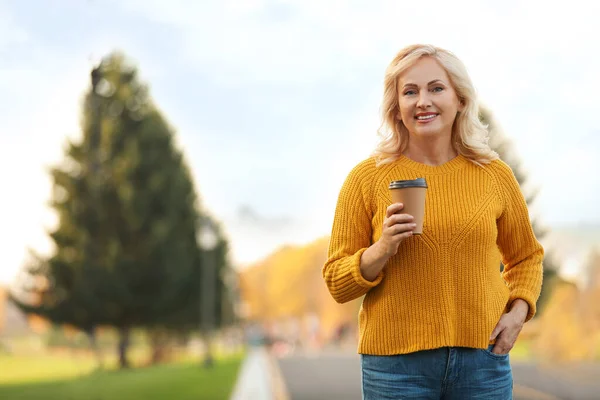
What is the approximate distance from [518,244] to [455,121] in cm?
45

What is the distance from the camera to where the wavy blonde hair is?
273 centimetres

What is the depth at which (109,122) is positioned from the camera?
30422 mm

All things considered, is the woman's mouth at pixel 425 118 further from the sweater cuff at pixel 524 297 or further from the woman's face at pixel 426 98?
the sweater cuff at pixel 524 297

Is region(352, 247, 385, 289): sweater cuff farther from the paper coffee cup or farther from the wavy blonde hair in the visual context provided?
the wavy blonde hair

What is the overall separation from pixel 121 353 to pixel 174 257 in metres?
5.36

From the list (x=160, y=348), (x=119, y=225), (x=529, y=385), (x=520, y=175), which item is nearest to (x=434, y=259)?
(x=520, y=175)

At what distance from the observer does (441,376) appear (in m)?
2.63

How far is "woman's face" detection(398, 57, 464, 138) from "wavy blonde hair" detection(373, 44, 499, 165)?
0.02 meters

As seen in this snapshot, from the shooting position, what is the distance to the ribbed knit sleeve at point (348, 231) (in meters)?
2.71

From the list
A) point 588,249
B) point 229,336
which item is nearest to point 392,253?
point 588,249

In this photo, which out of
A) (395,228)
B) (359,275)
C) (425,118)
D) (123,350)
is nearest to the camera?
(395,228)

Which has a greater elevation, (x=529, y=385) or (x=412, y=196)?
(x=412, y=196)

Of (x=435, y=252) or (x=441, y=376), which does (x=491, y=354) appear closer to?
(x=441, y=376)

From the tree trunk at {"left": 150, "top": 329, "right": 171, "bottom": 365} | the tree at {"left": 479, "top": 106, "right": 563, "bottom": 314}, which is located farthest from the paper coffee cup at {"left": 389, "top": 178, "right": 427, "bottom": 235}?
the tree trunk at {"left": 150, "top": 329, "right": 171, "bottom": 365}
